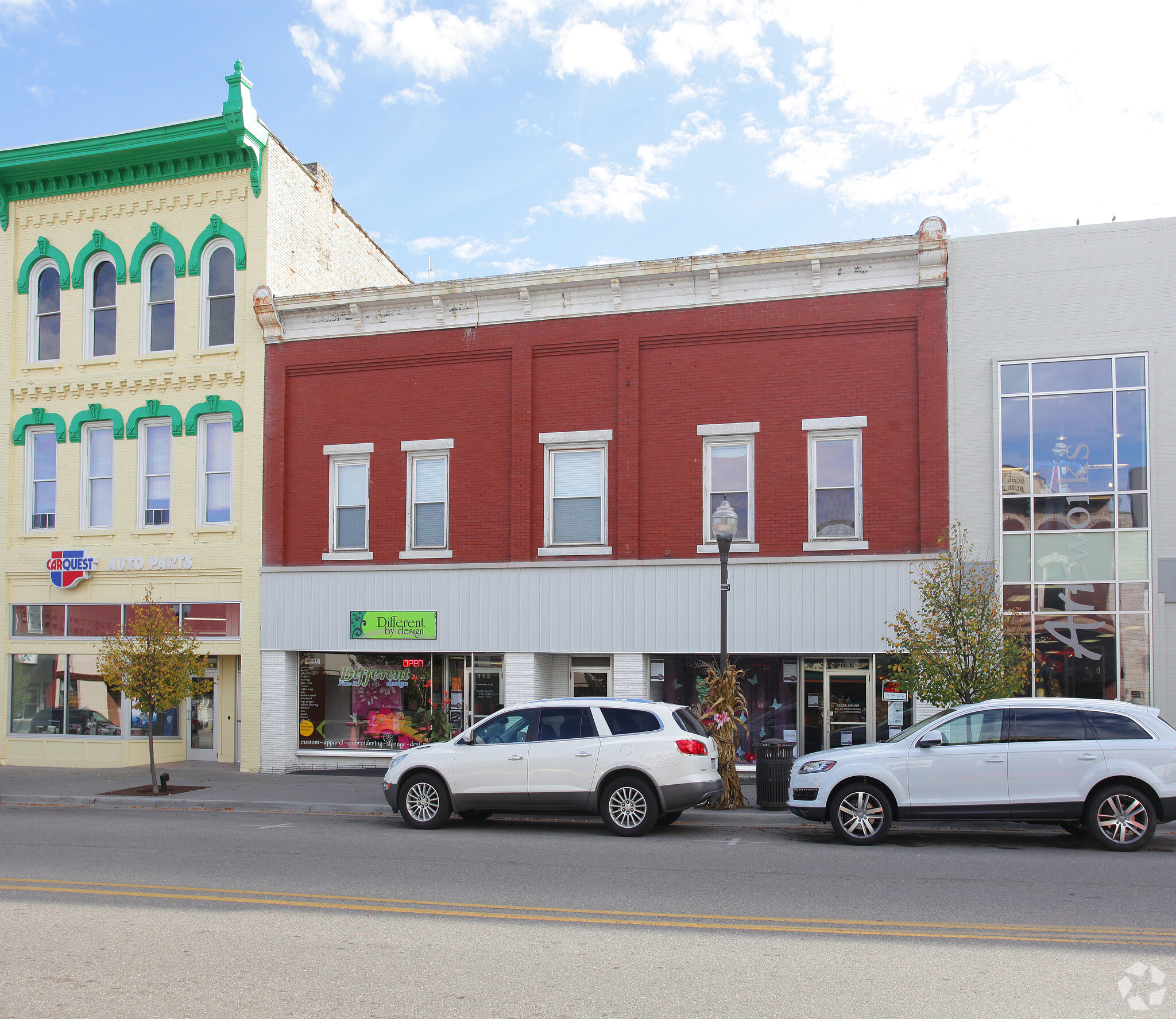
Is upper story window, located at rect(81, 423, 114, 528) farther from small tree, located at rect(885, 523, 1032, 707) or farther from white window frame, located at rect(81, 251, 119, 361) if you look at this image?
small tree, located at rect(885, 523, 1032, 707)

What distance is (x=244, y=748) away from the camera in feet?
66.7

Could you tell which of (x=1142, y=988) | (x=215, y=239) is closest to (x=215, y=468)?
(x=215, y=239)

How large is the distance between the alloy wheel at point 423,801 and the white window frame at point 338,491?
7.62 metres

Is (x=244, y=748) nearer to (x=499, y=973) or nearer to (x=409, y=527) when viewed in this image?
(x=409, y=527)

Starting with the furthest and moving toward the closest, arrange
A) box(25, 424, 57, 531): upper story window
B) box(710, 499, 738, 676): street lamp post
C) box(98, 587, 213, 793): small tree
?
box(25, 424, 57, 531): upper story window, box(98, 587, 213, 793): small tree, box(710, 499, 738, 676): street lamp post

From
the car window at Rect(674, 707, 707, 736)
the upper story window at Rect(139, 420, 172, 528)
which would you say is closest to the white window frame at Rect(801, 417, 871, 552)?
the car window at Rect(674, 707, 707, 736)

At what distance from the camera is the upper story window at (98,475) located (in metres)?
21.9

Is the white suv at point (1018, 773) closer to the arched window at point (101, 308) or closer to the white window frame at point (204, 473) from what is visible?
the white window frame at point (204, 473)

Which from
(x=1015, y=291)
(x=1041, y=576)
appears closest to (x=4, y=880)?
(x=1041, y=576)

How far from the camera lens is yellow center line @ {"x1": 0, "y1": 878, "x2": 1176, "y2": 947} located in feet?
24.5

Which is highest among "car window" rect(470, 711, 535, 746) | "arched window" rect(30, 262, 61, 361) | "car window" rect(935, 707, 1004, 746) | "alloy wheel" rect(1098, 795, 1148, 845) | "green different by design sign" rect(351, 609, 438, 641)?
"arched window" rect(30, 262, 61, 361)

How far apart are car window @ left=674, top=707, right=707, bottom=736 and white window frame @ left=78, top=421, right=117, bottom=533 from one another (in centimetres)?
1414

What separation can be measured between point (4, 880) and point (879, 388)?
46.2 ft

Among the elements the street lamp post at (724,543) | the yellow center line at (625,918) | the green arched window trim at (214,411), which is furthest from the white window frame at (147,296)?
the yellow center line at (625,918)
